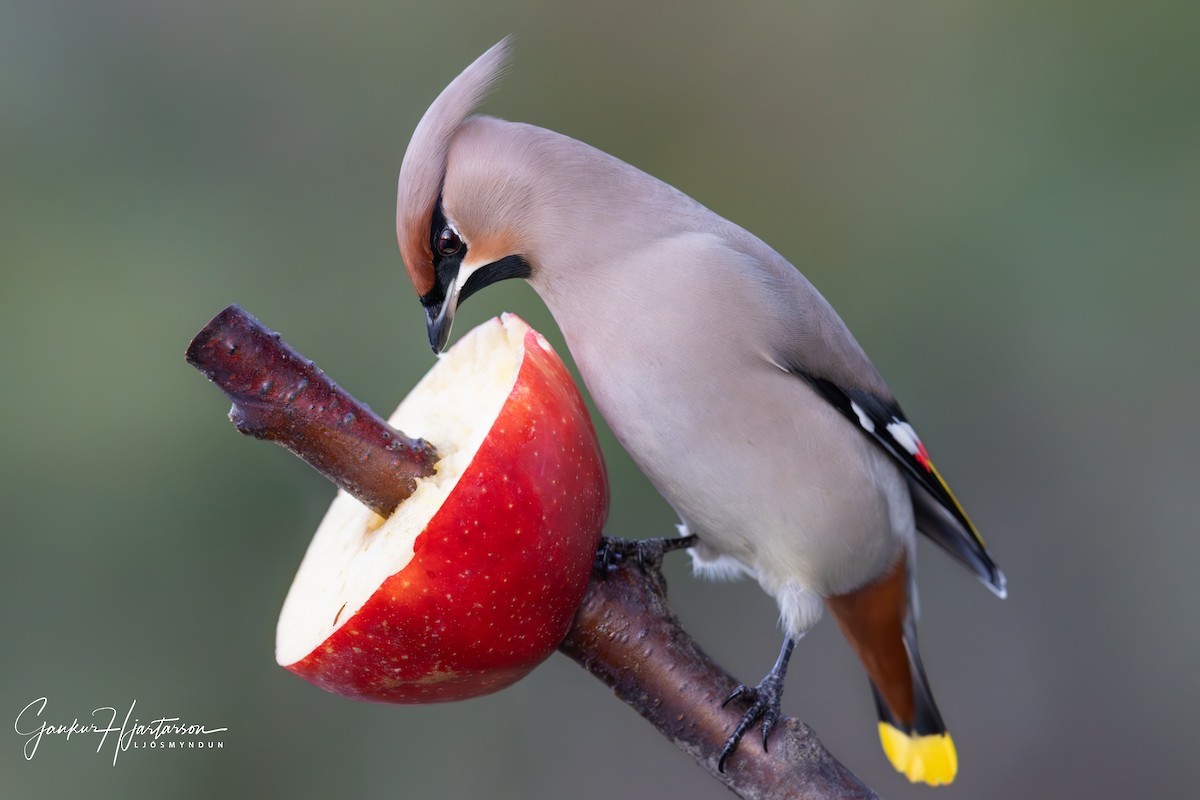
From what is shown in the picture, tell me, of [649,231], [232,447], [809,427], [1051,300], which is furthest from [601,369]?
[1051,300]

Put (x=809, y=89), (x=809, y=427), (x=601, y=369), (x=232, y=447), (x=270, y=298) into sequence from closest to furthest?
(x=601, y=369) < (x=809, y=427) < (x=232, y=447) < (x=270, y=298) < (x=809, y=89)

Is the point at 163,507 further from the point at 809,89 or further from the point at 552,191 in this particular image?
the point at 809,89

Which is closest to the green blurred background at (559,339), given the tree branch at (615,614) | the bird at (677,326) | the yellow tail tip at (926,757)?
the yellow tail tip at (926,757)

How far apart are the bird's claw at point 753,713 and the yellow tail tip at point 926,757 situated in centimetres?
66

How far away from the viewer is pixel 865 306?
10.2ft

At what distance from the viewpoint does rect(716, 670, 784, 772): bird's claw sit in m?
1.46

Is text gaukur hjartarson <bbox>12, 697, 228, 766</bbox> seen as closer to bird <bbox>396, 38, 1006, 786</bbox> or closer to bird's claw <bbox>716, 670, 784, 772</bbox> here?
bird <bbox>396, 38, 1006, 786</bbox>

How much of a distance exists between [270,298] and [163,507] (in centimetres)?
59

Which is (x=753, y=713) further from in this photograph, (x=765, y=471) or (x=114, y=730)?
(x=114, y=730)

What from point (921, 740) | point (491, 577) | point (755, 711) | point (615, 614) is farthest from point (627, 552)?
point (921, 740)

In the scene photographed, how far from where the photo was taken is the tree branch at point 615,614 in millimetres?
1242

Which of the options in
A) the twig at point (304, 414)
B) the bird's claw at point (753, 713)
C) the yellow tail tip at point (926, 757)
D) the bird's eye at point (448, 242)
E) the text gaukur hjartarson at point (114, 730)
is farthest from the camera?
the text gaukur hjartarson at point (114, 730)

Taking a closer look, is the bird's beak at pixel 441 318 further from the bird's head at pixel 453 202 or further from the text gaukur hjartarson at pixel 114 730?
the text gaukur hjartarson at pixel 114 730

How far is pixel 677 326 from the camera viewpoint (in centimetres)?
158
